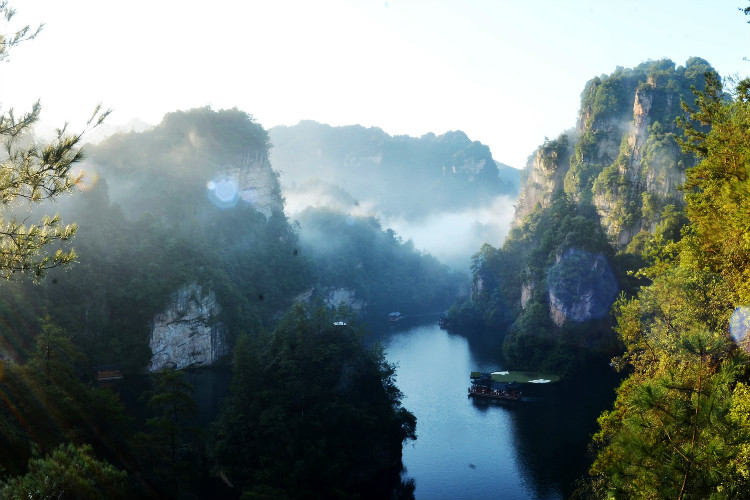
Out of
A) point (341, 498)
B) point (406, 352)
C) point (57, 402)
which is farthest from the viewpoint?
point (406, 352)

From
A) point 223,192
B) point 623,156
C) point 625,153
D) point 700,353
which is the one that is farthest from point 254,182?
point 700,353

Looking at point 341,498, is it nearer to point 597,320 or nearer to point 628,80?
point 597,320

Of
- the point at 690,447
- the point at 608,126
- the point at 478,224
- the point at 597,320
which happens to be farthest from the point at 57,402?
the point at 478,224

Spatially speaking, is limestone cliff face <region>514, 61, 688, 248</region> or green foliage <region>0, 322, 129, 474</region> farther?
limestone cliff face <region>514, 61, 688, 248</region>

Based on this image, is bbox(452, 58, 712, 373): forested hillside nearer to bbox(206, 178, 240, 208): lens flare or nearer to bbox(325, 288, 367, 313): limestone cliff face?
bbox(325, 288, 367, 313): limestone cliff face

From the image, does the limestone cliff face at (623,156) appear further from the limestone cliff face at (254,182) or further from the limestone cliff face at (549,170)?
the limestone cliff face at (254,182)

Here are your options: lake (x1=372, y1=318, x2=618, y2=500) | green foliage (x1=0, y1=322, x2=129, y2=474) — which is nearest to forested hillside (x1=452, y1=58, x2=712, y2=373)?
lake (x1=372, y1=318, x2=618, y2=500)

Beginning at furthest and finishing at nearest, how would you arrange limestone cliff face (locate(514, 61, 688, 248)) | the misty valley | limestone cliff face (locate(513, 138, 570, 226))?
limestone cliff face (locate(513, 138, 570, 226))
limestone cliff face (locate(514, 61, 688, 248))
the misty valley
